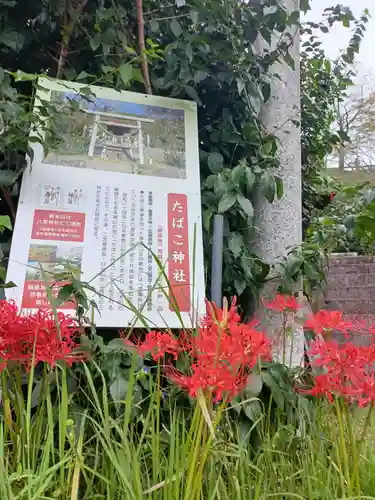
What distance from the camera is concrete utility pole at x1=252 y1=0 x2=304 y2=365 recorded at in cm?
181

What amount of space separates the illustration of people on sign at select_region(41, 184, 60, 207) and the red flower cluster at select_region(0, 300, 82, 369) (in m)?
0.67

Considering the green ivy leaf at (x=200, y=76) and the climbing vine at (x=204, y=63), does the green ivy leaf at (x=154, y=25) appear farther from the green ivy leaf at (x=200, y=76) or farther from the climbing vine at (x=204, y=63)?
the green ivy leaf at (x=200, y=76)

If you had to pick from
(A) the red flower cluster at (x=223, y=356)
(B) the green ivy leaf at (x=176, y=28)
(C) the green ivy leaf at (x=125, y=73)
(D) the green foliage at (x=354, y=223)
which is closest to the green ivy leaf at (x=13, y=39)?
(C) the green ivy leaf at (x=125, y=73)

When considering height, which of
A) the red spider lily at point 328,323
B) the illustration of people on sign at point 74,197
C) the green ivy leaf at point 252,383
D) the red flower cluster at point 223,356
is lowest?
the green ivy leaf at point 252,383

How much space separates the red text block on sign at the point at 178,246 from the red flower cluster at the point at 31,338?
590mm

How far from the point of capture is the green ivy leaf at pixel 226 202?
1.64 meters

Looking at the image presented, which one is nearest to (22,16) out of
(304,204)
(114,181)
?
(114,181)

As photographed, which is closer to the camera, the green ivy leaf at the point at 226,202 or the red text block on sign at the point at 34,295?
the red text block on sign at the point at 34,295

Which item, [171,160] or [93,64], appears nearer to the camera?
→ [171,160]

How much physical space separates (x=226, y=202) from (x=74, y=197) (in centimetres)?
51

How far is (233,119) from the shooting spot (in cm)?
195

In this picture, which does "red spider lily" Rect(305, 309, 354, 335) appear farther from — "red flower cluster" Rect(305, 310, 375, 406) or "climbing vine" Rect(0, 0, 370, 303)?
"climbing vine" Rect(0, 0, 370, 303)

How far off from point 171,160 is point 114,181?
225mm

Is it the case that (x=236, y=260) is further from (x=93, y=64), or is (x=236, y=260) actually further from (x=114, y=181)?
(x=93, y=64)
